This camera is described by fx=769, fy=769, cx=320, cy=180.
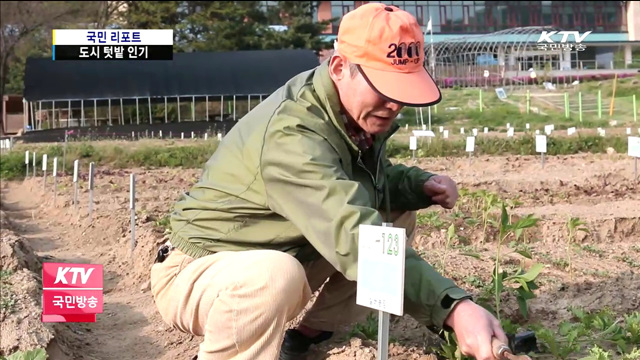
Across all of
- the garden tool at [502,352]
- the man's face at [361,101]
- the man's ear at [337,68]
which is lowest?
the garden tool at [502,352]

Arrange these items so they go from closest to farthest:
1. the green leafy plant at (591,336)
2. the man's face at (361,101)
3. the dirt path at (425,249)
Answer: the man's face at (361,101) < the green leafy plant at (591,336) < the dirt path at (425,249)

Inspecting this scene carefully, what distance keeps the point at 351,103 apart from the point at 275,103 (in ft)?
0.88

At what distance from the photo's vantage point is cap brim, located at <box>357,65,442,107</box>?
216cm

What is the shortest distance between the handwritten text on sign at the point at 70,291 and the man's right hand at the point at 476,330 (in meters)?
1.85

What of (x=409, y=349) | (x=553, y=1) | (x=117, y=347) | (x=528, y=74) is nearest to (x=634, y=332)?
(x=409, y=349)

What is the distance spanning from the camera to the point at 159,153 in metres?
17.1

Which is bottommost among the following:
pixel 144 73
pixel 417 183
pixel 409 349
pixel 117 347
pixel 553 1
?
pixel 117 347

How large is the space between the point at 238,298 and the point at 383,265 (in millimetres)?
568

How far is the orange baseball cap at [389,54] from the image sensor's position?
7.14ft

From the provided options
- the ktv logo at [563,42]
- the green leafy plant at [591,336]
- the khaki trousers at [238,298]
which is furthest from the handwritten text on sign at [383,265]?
the ktv logo at [563,42]

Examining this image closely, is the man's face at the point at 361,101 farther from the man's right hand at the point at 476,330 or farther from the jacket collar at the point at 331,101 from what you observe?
the man's right hand at the point at 476,330

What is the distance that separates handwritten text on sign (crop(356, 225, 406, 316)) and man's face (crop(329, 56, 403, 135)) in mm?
438

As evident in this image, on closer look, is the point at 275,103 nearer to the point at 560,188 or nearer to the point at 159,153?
the point at 560,188
